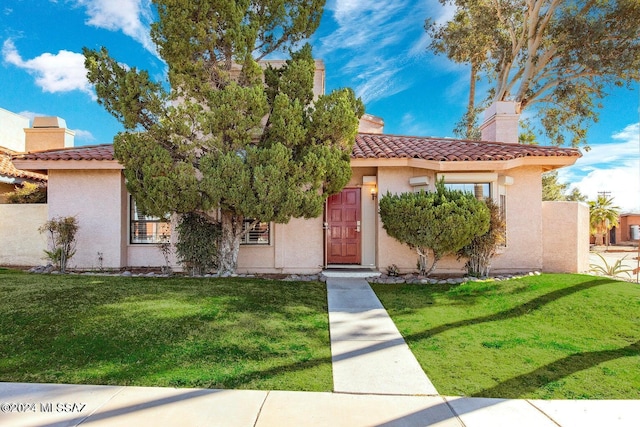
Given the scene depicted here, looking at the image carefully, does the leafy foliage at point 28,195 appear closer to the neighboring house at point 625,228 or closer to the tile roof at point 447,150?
the tile roof at point 447,150

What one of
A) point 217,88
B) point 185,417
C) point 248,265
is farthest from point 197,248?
point 185,417

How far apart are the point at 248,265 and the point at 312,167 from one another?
397cm

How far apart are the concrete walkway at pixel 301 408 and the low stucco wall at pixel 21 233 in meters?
10.3

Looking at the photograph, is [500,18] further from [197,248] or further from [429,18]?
[197,248]

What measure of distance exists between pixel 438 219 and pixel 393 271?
2.20 meters

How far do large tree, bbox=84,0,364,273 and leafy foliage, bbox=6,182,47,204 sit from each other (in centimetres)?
731

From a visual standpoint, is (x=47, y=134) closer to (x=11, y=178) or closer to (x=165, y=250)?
(x=11, y=178)

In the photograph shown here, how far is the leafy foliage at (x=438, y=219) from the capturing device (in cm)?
902

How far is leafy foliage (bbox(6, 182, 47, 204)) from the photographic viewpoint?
13.4 metres

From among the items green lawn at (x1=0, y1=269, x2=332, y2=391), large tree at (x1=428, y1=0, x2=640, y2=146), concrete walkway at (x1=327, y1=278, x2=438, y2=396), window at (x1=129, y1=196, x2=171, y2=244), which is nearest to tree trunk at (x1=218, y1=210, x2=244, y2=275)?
green lawn at (x1=0, y1=269, x2=332, y2=391)

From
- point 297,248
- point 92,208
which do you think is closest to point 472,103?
point 297,248

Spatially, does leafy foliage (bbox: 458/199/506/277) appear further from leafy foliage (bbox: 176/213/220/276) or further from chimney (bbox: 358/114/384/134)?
chimney (bbox: 358/114/384/134)

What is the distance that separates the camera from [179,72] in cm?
884

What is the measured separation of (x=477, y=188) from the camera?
1055 centimetres
